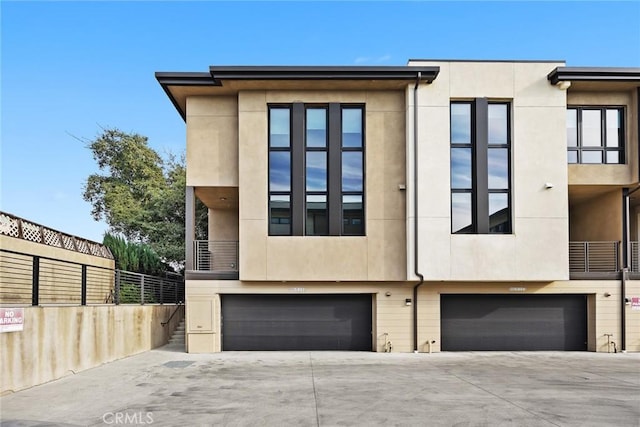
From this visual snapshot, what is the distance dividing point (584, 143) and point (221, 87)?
1150 cm

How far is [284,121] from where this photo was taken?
16.9m

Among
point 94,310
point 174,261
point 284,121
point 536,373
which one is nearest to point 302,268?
point 284,121

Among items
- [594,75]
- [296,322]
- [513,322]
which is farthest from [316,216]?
[594,75]

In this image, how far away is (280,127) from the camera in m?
16.9

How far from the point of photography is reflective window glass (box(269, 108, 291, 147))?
55.3 ft

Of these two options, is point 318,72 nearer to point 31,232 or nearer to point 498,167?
point 498,167

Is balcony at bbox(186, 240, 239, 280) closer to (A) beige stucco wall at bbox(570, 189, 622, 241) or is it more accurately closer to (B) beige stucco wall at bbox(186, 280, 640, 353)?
(B) beige stucco wall at bbox(186, 280, 640, 353)

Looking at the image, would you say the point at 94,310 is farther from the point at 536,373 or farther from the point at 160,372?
the point at 536,373

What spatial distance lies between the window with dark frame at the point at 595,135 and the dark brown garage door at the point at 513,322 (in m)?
4.50

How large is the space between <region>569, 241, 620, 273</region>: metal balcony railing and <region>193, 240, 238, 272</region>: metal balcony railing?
11.2m

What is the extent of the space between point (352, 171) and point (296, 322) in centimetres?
505

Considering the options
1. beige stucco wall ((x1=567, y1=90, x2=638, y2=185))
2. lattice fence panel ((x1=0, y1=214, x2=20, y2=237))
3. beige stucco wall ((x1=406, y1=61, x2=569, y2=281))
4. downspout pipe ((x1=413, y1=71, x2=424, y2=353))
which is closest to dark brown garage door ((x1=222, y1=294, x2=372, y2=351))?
downspout pipe ((x1=413, y1=71, x2=424, y2=353))

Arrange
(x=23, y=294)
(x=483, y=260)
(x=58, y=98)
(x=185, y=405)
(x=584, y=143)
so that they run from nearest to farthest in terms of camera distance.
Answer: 1. (x=185, y=405)
2. (x=23, y=294)
3. (x=483, y=260)
4. (x=584, y=143)
5. (x=58, y=98)

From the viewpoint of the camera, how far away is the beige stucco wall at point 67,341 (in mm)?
9633
